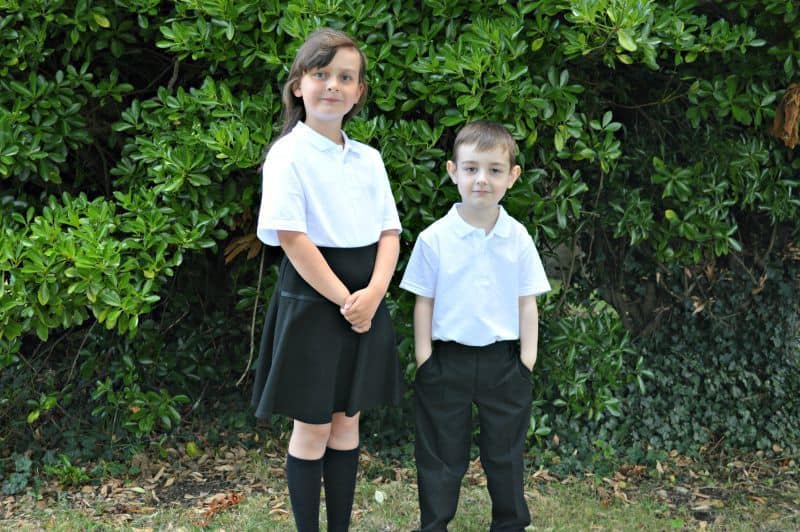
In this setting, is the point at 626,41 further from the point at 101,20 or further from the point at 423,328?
the point at 101,20

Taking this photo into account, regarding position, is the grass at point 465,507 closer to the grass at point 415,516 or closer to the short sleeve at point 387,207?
the grass at point 415,516

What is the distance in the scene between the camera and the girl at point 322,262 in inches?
110

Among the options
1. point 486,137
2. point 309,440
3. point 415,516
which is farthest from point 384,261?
point 415,516

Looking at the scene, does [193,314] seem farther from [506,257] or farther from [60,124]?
[506,257]

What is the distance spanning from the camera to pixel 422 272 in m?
3.14

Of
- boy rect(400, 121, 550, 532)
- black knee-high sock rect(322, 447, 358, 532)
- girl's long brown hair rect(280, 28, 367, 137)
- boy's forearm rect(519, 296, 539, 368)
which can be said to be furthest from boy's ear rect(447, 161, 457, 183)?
black knee-high sock rect(322, 447, 358, 532)

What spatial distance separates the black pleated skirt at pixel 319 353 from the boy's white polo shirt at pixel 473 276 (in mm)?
261

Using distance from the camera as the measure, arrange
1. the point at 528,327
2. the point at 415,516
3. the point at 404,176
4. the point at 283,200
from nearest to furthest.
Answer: the point at 283,200 → the point at 528,327 → the point at 404,176 → the point at 415,516

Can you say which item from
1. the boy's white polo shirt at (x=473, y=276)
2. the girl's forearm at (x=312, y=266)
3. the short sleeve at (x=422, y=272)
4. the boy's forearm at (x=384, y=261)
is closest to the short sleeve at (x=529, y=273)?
the boy's white polo shirt at (x=473, y=276)

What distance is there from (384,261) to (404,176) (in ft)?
1.57

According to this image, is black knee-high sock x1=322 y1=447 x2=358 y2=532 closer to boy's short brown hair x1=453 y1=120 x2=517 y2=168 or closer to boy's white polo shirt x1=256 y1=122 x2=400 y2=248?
boy's white polo shirt x1=256 y1=122 x2=400 y2=248

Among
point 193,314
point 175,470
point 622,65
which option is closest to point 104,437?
point 175,470

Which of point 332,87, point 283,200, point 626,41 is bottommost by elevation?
point 283,200

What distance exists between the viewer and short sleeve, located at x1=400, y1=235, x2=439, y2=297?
3.13m
